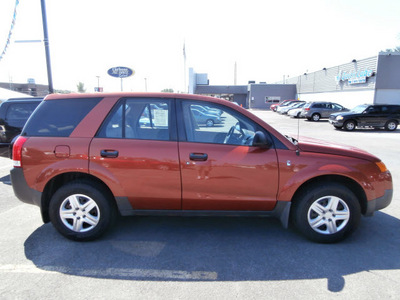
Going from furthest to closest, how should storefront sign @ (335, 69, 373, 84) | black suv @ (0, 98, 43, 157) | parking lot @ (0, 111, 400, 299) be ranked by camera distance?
storefront sign @ (335, 69, 373, 84), black suv @ (0, 98, 43, 157), parking lot @ (0, 111, 400, 299)

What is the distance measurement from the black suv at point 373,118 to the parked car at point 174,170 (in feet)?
50.1

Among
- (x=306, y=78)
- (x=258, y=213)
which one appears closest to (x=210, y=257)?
(x=258, y=213)

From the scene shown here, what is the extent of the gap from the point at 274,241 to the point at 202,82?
49.1 metres

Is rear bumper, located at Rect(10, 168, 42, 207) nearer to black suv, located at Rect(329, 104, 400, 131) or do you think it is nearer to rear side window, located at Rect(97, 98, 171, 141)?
rear side window, located at Rect(97, 98, 171, 141)

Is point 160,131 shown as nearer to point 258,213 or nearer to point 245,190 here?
point 245,190

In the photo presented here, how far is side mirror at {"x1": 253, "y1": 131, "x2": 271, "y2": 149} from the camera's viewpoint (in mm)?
3039

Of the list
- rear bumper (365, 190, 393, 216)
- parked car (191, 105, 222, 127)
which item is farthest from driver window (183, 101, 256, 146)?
rear bumper (365, 190, 393, 216)

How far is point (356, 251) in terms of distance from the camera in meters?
3.13

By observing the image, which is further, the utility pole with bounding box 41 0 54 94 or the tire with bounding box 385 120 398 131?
the tire with bounding box 385 120 398 131

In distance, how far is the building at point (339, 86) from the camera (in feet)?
81.0

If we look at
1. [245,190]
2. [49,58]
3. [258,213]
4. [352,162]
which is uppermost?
[49,58]

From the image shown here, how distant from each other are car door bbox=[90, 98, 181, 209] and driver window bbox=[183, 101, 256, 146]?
0.22m

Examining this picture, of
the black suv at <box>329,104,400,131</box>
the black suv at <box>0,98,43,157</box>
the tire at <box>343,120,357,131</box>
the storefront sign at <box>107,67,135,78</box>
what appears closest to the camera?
the black suv at <box>0,98,43,157</box>

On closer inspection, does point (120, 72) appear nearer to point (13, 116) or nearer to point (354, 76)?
point (13, 116)
